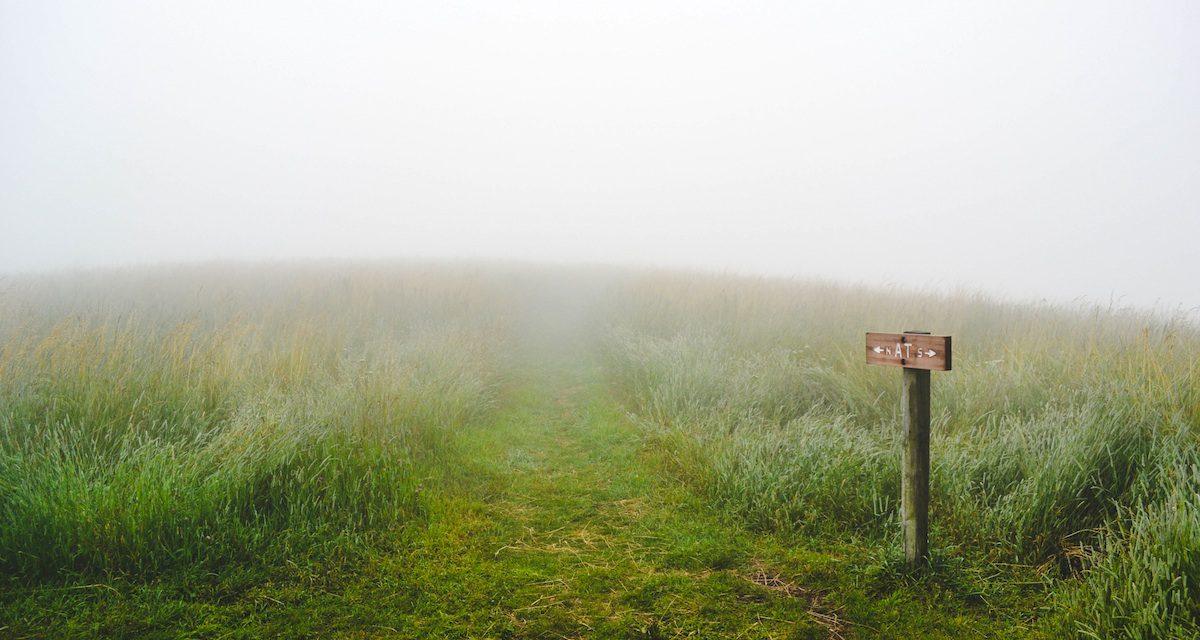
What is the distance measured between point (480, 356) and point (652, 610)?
622 cm

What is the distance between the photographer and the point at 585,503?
4.45 m

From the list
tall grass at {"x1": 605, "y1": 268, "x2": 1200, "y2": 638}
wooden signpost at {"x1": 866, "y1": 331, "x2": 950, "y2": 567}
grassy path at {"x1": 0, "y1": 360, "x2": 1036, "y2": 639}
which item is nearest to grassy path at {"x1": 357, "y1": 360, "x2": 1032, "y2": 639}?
grassy path at {"x1": 0, "y1": 360, "x2": 1036, "y2": 639}

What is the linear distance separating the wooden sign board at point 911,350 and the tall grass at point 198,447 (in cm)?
318

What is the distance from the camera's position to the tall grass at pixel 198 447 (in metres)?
2.96

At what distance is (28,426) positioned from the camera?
11.9 feet

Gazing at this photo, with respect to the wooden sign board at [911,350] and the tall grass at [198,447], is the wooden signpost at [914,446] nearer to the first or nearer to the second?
the wooden sign board at [911,350]

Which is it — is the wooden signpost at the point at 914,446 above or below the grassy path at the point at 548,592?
above

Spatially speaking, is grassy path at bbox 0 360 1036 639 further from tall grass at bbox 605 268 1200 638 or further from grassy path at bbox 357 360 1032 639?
tall grass at bbox 605 268 1200 638

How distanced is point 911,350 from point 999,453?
5.15ft

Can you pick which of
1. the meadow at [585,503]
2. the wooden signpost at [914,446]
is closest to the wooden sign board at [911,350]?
the wooden signpost at [914,446]

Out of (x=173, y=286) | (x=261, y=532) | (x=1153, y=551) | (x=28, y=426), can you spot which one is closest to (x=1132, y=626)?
(x=1153, y=551)

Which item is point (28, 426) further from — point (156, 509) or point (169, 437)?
point (156, 509)

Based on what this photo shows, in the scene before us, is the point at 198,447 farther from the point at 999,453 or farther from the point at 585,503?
the point at 999,453

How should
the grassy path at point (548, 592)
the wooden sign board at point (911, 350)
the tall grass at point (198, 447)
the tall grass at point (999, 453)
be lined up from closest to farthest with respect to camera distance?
the tall grass at point (999, 453) < the grassy path at point (548, 592) < the wooden sign board at point (911, 350) < the tall grass at point (198, 447)
